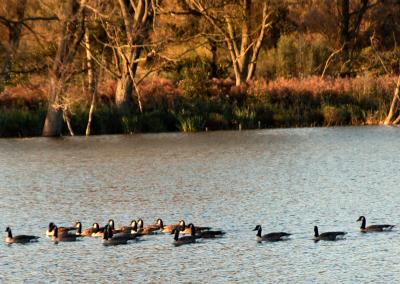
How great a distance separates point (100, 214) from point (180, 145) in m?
16.0

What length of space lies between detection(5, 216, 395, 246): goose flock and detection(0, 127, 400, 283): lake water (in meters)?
0.19

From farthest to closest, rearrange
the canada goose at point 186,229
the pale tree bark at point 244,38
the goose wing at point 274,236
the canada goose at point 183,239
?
the pale tree bark at point 244,38, the canada goose at point 186,229, the canada goose at point 183,239, the goose wing at point 274,236

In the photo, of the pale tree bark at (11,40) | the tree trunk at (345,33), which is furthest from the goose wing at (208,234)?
the tree trunk at (345,33)

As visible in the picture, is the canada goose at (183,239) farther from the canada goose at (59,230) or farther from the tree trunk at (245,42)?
the tree trunk at (245,42)

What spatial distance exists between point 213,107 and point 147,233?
84.4 ft

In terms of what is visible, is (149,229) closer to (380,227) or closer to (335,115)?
(380,227)

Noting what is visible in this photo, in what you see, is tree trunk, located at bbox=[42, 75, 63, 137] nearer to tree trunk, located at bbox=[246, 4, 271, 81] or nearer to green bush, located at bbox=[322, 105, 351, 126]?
green bush, located at bbox=[322, 105, 351, 126]

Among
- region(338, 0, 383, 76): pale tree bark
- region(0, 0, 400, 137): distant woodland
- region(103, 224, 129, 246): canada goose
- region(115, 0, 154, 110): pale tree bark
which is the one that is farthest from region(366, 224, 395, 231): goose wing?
region(338, 0, 383, 76): pale tree bark

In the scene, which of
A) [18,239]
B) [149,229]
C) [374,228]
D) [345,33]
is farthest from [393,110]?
[18,239]

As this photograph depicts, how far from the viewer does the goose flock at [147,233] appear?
2302 cm

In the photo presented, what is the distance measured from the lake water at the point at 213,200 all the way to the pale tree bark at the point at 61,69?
963mm

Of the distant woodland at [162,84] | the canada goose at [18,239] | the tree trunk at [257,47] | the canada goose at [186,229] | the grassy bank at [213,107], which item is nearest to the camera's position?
the canada goose at [18,239]

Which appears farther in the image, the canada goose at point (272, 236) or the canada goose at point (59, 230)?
the canada goose at point (59, 230)

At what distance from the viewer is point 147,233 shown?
23.9 m
